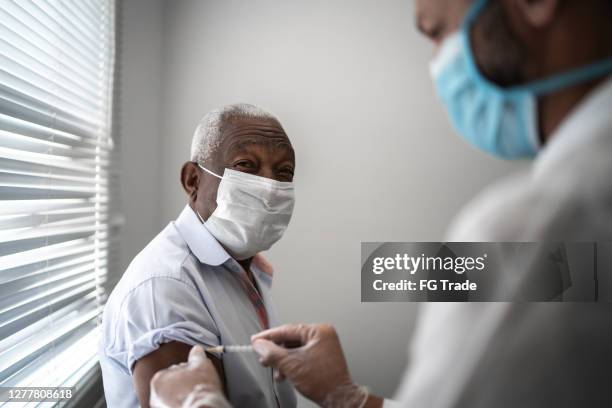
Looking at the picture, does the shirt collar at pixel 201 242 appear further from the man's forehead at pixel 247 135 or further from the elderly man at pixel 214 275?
the man's forehead at pixel 247 135

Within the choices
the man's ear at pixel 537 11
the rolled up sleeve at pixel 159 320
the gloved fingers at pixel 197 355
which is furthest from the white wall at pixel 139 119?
the man's ear at pixel 537 11

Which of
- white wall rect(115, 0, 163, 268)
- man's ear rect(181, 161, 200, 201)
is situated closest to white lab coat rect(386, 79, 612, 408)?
man's ear rect(181, 161, 200, 201)

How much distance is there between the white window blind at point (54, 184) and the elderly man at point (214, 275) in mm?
196

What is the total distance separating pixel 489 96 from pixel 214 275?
27.5 inches

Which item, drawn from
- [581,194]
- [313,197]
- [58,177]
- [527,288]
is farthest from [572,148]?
[313,197]

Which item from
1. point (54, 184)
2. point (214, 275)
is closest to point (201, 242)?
point (214, 275)

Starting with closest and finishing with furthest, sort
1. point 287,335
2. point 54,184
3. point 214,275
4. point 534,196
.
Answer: point 534,196 → point 287,335 → point 214,275 → point 54,184

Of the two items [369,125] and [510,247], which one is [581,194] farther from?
[369,125]

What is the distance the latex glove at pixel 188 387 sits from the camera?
64cm

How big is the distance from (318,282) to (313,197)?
1.01 feet

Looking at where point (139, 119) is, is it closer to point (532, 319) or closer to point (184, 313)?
point (184, 313)

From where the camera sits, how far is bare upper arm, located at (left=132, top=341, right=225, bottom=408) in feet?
2.46

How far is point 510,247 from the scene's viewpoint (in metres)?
0.45

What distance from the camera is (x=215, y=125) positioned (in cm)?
103
